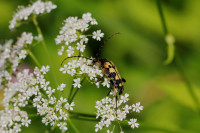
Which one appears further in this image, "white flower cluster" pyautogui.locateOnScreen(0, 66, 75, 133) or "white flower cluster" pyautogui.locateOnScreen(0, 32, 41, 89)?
"white flower cluster" pyautogui.locateOnScreen(0, 32, 41, 89)

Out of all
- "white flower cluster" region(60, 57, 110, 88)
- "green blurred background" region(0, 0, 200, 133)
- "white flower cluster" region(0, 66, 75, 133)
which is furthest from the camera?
"green blurred background" region(0, 0, 200, 133)

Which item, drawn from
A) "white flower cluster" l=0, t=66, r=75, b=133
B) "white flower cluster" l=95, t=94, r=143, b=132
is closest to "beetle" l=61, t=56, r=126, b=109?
"white flower cluster" l=95, t=94, r=143, b=132

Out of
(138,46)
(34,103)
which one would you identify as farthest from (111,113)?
(138,46)

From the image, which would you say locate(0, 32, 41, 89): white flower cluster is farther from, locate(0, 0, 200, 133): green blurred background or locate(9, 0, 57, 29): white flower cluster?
locate(0, 0, 200, 133): green blurred background

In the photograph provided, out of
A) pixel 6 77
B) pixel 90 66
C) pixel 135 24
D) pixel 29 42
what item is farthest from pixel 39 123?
pixel 135 24

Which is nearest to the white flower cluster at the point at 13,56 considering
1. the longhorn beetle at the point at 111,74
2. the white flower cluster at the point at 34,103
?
the white flower cluster at the point at 34,103

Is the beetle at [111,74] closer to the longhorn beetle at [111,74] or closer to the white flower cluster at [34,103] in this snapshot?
the longhorn beetle at [111,74]

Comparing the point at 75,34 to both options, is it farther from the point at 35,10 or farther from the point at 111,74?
the point at 35,10

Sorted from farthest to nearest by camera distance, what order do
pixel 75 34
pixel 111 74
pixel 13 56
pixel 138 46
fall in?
pixel 138 46 < pixel 13 56 < pixel 75 34 < pixel 111 74
